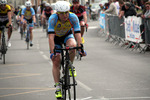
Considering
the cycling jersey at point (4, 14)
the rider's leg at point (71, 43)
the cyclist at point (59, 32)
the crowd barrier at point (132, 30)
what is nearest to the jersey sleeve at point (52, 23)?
the cyclist at point (59, 32)

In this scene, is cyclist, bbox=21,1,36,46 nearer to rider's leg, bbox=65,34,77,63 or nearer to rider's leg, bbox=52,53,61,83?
rider's leg, bbox=65,34,77,63

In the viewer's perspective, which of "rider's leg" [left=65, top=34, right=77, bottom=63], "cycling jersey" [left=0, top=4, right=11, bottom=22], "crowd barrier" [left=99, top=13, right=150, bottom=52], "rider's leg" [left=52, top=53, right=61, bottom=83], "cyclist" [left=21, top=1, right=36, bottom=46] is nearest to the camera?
"rider's leg" [left=52, top=53, right=61, bottom=83]

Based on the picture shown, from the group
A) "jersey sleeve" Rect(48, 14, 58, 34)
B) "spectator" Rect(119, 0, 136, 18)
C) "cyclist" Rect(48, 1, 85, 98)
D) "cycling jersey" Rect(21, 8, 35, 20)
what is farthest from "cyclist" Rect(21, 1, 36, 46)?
"jersey sleeve" Rect(48, 14, 58, 34)

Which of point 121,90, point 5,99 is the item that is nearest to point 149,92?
point 121,90

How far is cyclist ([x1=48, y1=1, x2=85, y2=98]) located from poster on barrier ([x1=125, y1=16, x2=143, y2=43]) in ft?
28.7

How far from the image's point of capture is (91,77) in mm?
11039

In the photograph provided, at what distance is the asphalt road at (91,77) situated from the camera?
28.7 feet

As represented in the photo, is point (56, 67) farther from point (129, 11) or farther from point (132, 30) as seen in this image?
point (129, 11)

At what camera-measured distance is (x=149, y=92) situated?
28.4ft

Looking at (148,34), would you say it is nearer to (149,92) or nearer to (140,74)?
(140,74)

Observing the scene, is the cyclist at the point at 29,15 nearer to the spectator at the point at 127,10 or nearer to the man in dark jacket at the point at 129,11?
the spectator at the point at 127,10

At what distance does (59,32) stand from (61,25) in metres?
0.19

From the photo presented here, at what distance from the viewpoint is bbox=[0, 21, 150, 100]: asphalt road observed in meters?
8.75

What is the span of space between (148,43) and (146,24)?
2.32 feet
